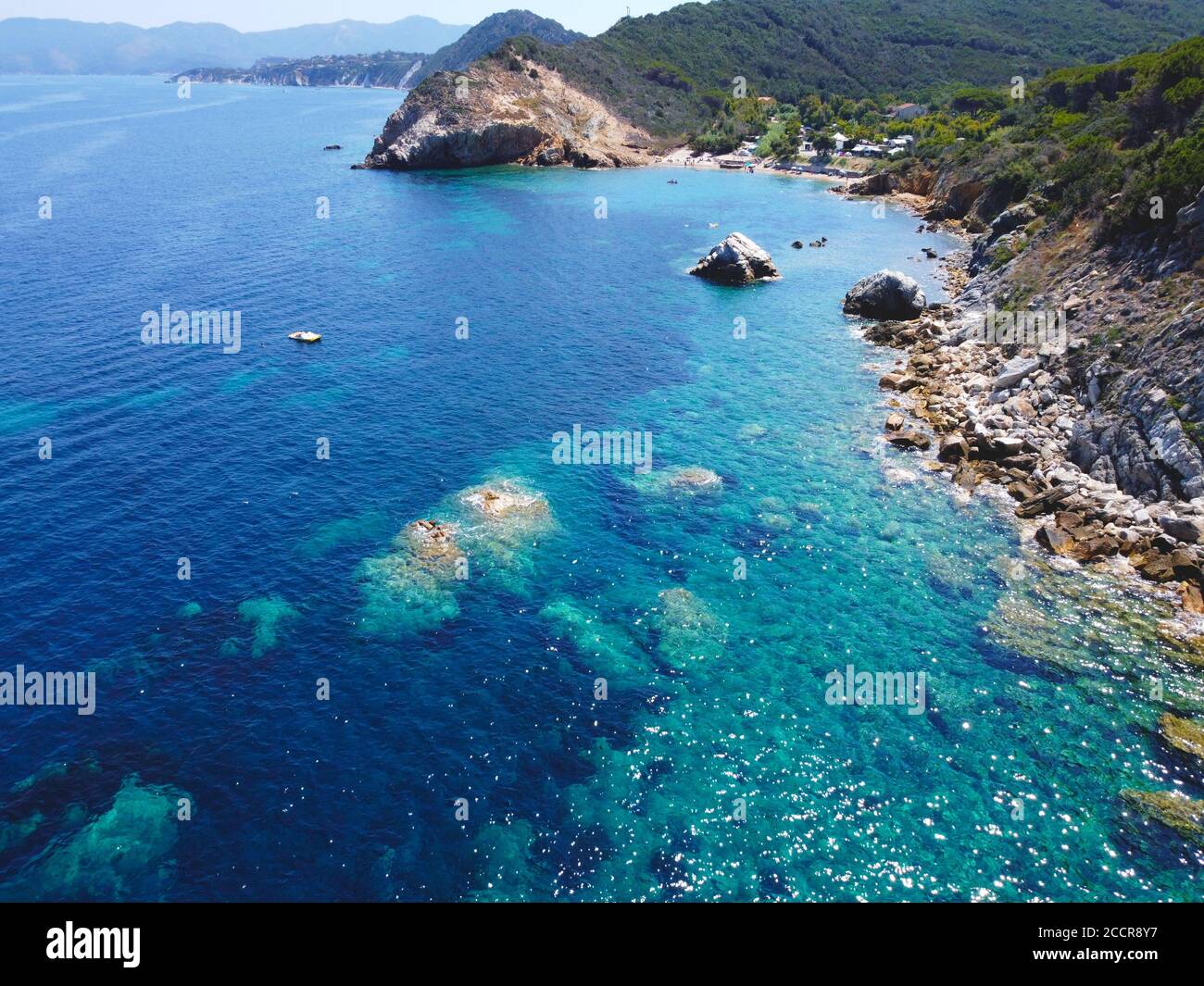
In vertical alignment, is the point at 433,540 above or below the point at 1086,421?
below

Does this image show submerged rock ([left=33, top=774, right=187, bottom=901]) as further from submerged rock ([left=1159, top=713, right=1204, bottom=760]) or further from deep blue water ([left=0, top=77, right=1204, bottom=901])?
submerged rock ([left=1159, top=713, right=1204, bottom=760])

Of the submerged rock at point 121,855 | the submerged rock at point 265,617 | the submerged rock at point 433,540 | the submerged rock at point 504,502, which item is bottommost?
the submerged rock at point 121,855

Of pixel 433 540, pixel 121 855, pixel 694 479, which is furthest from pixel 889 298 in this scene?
pixel 121 855

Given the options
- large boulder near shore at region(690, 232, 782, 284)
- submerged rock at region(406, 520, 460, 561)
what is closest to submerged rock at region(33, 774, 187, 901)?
submerged rock at region(406, 520, 460, 561)

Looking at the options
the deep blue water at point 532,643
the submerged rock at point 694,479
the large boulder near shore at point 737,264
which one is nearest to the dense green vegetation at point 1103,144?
the deep blue water at point 532,643

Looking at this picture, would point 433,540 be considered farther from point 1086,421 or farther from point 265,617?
point 1086,421

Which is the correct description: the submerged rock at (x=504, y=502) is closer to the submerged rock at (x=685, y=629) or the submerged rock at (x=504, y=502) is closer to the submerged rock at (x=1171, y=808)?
the submerged rock at (x=685, y=629)

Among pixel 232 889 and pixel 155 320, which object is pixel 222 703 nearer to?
pixel 232 889
